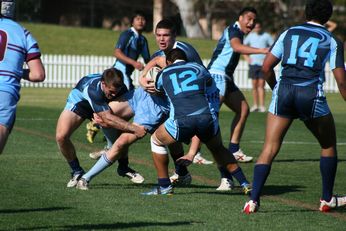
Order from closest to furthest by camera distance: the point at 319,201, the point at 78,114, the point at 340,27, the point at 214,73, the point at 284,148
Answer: the point at 319,201 → the point at 78,114 → the point at 214,73 → the point at 284,148 → the point at 340,27

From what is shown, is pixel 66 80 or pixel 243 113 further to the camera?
pixel 66 80

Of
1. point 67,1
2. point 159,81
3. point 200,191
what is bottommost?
point 67,1

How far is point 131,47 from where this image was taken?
16469mm

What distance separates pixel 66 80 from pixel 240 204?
87.4 feet

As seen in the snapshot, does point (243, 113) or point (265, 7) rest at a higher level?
point (243, 113)

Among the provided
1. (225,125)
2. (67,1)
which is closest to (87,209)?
(225,125)

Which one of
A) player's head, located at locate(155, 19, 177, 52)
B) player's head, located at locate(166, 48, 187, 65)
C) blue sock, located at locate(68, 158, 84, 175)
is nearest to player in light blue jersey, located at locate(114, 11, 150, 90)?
blue sock, located at locate(68, 158, 84, 175)

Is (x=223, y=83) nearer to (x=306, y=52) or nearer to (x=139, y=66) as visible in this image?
(x=139, y=66)

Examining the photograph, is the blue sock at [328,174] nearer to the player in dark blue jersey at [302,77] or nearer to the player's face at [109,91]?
the player in dark blue jersey at [302,77]

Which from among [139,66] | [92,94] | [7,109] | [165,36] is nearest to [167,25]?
[165,36]

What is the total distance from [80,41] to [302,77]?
41116 mm

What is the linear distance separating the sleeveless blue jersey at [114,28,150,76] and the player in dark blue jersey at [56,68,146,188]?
15.4 feet

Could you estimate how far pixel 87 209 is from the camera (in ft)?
31.3

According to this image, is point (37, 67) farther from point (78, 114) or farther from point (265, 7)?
point (265, 7)
